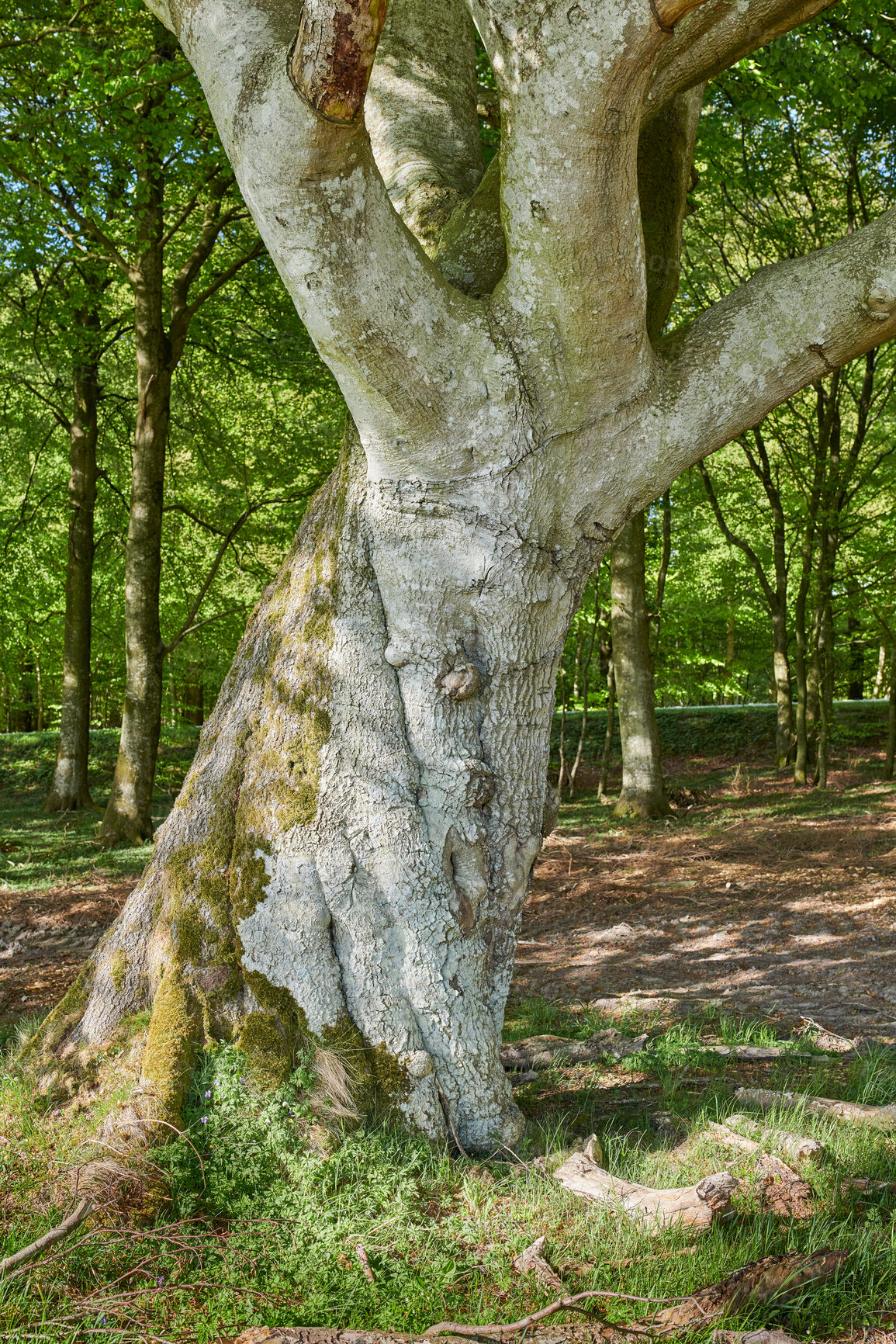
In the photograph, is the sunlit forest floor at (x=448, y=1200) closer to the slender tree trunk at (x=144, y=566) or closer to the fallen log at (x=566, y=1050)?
the fallen log at (x=566, y=1050)

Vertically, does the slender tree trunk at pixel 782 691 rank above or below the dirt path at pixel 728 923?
above

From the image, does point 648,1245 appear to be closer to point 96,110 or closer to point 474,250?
point 474,250

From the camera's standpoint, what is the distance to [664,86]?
11.6 feet

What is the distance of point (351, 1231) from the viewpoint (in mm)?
2768

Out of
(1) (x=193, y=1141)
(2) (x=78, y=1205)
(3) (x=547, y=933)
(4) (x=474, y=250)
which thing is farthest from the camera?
(3) (x=547, y=933)

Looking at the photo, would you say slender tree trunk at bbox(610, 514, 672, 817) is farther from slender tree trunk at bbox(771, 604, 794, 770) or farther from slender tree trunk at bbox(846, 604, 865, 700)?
slender tree trunk at bbox(771, 604, 794, 770)

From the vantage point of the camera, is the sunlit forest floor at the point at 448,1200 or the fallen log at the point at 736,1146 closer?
the sunlit forest floor at the point at 448,1200

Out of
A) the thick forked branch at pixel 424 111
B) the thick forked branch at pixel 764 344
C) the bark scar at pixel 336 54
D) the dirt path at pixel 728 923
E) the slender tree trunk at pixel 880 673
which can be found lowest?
the dirt path at pixel 728 923

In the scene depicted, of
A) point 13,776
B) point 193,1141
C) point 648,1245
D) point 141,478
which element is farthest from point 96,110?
point 13,776

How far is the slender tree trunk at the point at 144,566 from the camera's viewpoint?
1149 cm

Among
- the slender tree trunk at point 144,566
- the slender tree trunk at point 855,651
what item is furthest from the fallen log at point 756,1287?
the slender tree trunk at point 855,651

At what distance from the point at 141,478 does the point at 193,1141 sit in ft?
33.2

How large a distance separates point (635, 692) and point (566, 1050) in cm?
939

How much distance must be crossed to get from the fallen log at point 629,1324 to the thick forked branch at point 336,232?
8.85 ft
